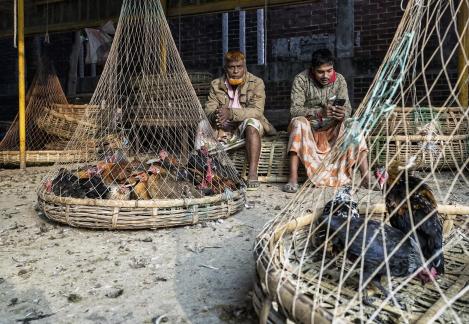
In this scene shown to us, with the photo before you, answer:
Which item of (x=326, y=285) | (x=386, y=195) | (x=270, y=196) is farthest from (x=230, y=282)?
(x=270, y=196)

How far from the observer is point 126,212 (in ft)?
9.45

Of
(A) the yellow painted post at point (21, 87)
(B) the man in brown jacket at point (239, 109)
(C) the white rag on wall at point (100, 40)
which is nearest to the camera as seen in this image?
(B) the man in brown jacket at point (239, 109)

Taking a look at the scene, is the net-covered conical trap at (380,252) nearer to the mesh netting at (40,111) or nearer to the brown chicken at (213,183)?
the brown chicken at (213,183)

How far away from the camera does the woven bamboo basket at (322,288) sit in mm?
1455

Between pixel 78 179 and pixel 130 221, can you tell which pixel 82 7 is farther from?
pixel 130 221

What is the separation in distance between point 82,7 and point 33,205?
459cm

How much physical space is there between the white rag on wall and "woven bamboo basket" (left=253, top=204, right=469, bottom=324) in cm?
572

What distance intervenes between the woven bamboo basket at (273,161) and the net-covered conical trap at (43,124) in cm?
259

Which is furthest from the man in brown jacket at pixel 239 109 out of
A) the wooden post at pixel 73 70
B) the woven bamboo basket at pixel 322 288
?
the wooden post at pixel 73 70

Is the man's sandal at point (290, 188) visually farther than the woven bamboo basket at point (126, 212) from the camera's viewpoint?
Yes

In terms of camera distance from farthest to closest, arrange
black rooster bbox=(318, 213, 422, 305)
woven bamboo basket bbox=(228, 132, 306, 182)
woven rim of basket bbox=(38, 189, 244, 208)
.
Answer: woven bamboo basket bbox=(228, 132, 306, 182) → woven rim of basket bbox=(38, 189, 244, 208) → black rooster bbox=(318, 213, 422, 305)

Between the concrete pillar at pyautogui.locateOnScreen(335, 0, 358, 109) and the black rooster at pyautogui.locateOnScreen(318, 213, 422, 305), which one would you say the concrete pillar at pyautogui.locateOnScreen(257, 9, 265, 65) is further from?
the black rooster at pyautogui.locateOnScreen(318, 213, 422, 305)

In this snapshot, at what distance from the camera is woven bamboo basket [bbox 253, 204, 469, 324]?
1.46 metres

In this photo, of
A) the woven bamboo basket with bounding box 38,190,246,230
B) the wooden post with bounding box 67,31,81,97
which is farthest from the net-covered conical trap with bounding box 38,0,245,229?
the wooden post with bounding box 67,31,81,97
